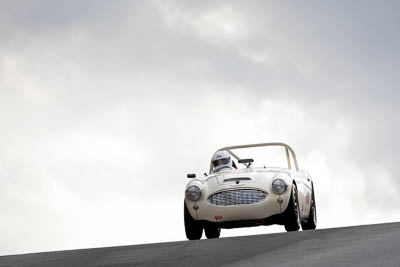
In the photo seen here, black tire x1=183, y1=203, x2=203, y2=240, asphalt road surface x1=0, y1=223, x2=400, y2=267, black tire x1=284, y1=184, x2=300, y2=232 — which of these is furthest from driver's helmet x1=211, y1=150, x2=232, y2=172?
asphalt road surface x1=0, y1=223, x2=400, y2=267

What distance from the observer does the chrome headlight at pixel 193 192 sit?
593 inches

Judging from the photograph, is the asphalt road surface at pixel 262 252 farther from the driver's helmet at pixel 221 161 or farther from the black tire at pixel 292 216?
the driver's helmet at pixel 221 161

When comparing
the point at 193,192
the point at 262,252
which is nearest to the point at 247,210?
the point at 193,192

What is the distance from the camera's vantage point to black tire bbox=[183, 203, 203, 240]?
599 inches

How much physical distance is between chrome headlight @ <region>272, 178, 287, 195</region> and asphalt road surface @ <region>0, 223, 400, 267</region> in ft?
7.23

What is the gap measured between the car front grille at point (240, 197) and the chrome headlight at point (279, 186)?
18 centimetres

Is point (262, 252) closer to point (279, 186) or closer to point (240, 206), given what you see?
point (240, 206)

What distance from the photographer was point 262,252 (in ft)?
35.2

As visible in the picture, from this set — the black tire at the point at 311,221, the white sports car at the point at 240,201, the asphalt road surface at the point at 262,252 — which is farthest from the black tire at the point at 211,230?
the asphalt road surface at the point at 262,252

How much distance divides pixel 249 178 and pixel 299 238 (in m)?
3.34

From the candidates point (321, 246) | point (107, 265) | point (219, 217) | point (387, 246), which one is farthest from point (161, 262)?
point (219, 217)

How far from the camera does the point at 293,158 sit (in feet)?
60.5

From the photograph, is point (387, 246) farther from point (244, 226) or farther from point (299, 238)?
point (244, 226)

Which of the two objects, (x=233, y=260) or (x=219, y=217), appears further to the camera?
(x=219, y=217)
